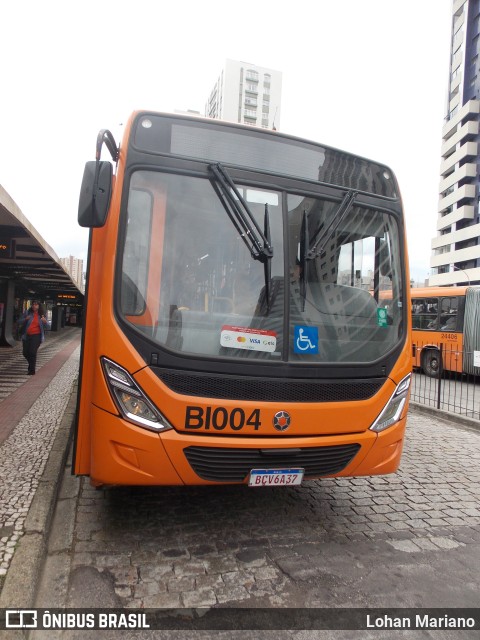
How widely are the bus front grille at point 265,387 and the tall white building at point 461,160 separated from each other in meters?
53.2

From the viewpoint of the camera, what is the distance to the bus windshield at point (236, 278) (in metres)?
3.19

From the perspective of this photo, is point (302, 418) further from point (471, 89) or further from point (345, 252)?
point (471, 89)

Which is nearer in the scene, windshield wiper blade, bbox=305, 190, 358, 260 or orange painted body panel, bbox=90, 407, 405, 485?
orange painted body panel, bbox=90, 407, 405, 485

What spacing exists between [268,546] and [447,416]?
644cm

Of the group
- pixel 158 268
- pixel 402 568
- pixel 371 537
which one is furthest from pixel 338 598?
pixel 158 268

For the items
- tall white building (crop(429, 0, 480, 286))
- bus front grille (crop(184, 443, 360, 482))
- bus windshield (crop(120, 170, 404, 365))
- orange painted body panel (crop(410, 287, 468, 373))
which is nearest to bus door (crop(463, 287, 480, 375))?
orange painted body panel (crop(410, 287, 468, 373))

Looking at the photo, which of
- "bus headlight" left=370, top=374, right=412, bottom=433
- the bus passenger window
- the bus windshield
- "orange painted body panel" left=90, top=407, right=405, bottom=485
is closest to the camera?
"orange painted body panel" left=90, top=407, right=405, bottom=485

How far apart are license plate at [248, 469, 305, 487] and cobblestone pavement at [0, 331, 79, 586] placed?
1651mm

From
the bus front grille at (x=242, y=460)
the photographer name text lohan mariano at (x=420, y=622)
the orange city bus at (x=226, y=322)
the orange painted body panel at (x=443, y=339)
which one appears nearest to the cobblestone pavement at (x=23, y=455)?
the orange city bus at (x=226, y=322)

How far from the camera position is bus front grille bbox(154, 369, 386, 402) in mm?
3067

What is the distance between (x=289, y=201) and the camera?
3.50 metres

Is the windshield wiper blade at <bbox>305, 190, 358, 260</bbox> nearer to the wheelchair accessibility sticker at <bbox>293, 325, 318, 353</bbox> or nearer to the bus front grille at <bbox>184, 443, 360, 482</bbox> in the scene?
the wheelchair accessibility sticker at <bbox>293, 325, 318, 353</bbox>

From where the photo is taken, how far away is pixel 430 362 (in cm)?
1543

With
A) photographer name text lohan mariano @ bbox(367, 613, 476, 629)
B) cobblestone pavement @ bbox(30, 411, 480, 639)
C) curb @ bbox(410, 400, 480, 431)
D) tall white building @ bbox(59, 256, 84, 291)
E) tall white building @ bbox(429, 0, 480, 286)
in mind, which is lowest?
photographer name text lohan mariano @ bbox(367, 613, 476, 629)
